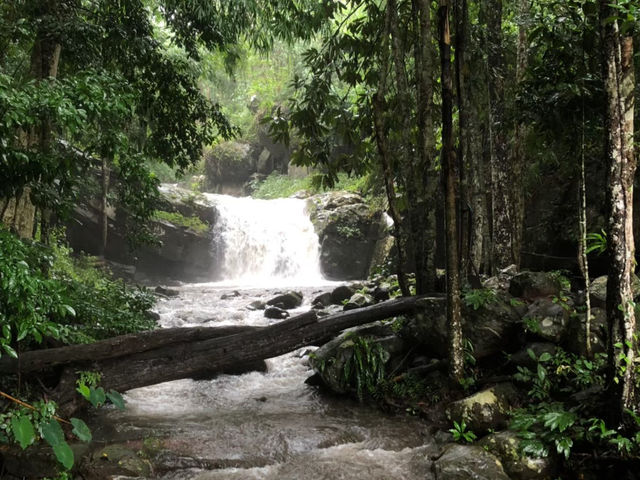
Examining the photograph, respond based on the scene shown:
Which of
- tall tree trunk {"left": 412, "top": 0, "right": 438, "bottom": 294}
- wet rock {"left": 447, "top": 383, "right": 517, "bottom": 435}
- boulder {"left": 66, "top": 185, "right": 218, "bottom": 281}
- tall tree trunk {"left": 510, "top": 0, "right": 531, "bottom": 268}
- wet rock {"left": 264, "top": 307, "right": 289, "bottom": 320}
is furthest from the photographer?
boulder {"left": 66, "top": 185, "right": 218, "bottom": 281}

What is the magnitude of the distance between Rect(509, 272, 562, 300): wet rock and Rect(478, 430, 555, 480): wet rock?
240 centimetres

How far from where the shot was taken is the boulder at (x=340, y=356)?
615cm

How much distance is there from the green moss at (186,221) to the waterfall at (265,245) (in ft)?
2.67

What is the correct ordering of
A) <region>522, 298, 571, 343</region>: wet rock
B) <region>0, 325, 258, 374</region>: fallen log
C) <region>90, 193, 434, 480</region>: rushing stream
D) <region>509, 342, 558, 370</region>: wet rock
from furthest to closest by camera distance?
<region>522, 298, 571, 343</region>: wet rock, <region>509, 342, 558, 370</region>: wet rock, <region>0, 325, 258, 374</region>: fallen log, <region>90, 193, 434, 480</region>: rushing stream

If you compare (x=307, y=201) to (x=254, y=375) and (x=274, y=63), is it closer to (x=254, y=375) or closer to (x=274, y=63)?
(x=274, y=63)

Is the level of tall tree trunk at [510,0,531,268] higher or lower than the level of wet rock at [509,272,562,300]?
higher

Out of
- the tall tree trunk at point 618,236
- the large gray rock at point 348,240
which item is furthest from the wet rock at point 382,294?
the large gray rock at point 348,240

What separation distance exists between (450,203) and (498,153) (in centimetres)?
447

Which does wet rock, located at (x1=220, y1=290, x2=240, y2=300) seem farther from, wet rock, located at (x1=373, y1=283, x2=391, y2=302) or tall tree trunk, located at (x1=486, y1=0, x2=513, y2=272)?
tall tree trunk, located at (x1=486, y1=0, x2=513, y2=272)

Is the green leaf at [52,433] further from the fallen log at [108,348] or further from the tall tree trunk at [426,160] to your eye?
the tall tree trunk at [426,160]

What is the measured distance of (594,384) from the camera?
434cm

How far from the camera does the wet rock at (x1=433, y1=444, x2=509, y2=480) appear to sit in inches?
148

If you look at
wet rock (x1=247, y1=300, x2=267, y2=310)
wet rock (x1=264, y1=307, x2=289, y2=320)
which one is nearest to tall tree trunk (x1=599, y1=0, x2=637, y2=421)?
wet rock (x1=264, y1=307, x2=289, y2=320)

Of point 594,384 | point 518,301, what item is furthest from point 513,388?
point 518,301
